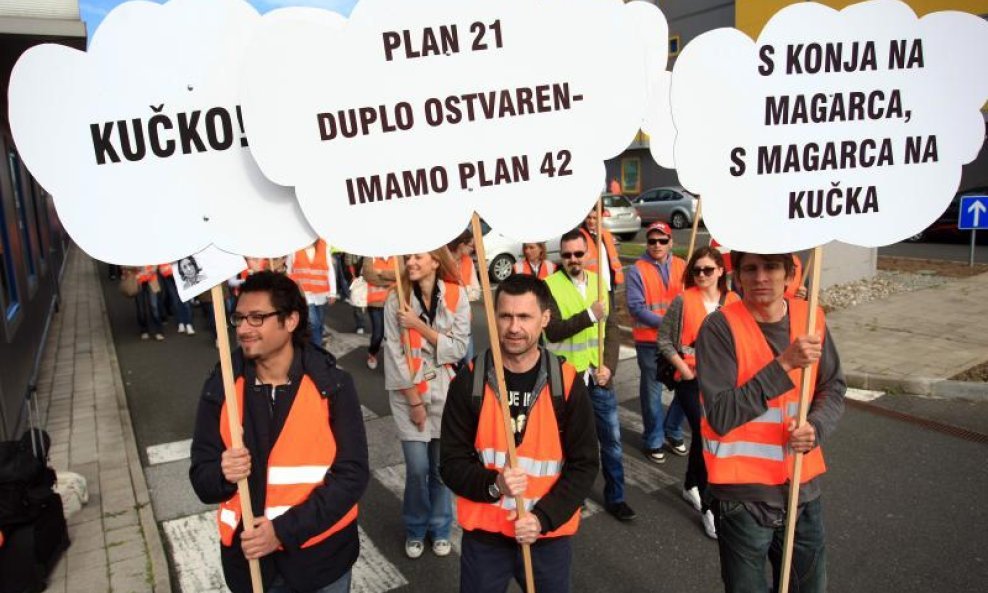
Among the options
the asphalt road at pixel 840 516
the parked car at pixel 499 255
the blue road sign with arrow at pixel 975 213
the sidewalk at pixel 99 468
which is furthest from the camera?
the parked car at pixel 499 255

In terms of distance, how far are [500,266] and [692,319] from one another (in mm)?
10303

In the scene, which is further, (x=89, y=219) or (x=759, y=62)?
(x=759, y=62)

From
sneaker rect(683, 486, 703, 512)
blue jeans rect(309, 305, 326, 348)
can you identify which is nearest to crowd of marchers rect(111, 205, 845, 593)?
sneaker rect(683, 486, 703, 512)

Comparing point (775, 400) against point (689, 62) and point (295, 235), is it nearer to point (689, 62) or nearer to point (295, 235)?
point (689, 62)

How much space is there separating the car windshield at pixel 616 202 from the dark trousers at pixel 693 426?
17564 millimetres

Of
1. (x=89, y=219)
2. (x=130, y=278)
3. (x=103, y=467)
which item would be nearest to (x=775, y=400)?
(x=89, y=219)

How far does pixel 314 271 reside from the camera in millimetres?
8391

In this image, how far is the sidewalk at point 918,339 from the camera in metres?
6.91

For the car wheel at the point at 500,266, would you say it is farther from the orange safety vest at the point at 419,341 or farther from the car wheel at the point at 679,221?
the car wheel at the point at 679,221

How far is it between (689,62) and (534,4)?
1.87 ft

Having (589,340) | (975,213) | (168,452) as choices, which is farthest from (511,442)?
(975,213)

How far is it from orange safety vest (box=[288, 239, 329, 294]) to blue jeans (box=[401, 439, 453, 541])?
4.68 meters

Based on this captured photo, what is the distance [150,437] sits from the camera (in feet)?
20.9

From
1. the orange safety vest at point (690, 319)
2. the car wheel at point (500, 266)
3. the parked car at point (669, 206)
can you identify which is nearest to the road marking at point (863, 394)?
the orange safety vest at point (690, 319)
